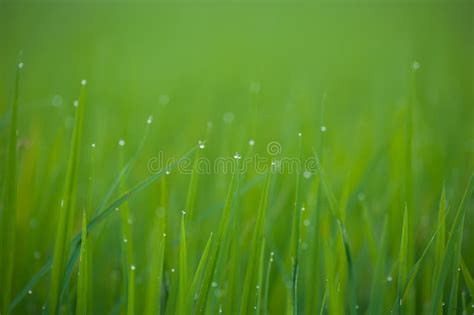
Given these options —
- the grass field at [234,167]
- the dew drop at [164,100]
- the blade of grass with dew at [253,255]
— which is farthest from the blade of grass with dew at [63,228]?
the dew drop at [164,100]

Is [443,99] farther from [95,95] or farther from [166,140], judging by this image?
[95,95]

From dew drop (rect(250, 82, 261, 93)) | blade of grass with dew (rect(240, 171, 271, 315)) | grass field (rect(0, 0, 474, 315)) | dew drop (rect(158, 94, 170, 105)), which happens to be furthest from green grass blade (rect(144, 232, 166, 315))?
dew drop (rect(158, 94, 170, 105))

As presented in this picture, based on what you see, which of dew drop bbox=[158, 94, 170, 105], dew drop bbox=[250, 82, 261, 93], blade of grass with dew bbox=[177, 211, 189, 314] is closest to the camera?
blade of grass with dew bbox=[177, 211, 189, 314]

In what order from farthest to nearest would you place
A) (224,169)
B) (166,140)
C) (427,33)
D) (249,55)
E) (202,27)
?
1. (202,27)
2. (427,33)
3. (249,55)
4. (166,140)
5. (224,169)

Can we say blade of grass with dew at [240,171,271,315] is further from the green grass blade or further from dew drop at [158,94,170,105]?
dew drop at [158,94,170,105]

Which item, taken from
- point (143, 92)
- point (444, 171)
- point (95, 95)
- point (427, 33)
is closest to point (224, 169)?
point (444, 171)

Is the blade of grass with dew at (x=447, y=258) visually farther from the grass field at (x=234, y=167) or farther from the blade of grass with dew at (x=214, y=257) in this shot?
the blade of grass with dew at (x=214, y=257)

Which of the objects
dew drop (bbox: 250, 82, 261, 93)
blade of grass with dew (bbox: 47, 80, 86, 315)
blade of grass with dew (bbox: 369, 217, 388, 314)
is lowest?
blade of grass with dew (bbox: 369, 217, 388, 314)

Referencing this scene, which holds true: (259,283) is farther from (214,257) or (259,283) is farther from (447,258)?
(447,258)
